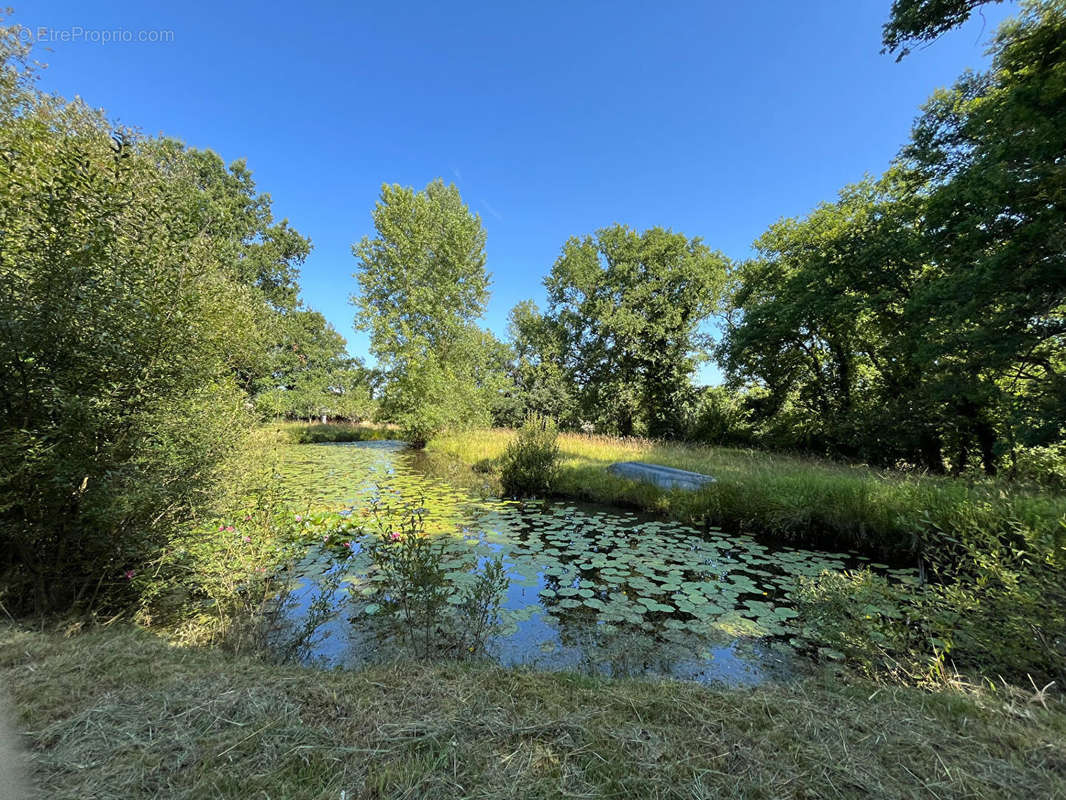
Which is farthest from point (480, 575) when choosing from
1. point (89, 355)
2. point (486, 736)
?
point (89, 355)

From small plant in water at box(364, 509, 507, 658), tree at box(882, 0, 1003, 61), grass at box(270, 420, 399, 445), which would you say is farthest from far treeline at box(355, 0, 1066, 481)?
small plant in water at box(364, 509, 507, 658)

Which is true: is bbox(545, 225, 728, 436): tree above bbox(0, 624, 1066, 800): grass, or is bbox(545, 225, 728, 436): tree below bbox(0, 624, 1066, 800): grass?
above

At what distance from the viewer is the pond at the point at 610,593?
9.32 ft

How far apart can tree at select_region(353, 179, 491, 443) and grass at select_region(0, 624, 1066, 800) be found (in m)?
14.1

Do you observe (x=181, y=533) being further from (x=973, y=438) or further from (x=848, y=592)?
(x=973, y=438)

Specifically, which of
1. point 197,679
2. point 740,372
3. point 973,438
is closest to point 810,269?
point 740,372

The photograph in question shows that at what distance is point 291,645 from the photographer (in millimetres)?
2613

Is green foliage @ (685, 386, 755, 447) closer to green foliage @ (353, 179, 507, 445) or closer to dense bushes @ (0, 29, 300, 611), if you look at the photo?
green foliage @ (353, 179, 507, 445)

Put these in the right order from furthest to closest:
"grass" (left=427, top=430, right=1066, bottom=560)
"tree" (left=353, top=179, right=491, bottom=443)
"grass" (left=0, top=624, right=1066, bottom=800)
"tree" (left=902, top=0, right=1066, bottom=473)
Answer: "tree" (left=353, top=179, right=491, bottom=443) → "tree" (left=902, top=0, right=1066, bottom=473) → "grass" (left=427, top=430, right=1066, bottom=560) → "grass" (left=0, top=624, right=1066, bottom=800)

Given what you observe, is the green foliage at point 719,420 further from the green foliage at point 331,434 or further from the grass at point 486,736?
the green foliage at point 331,434

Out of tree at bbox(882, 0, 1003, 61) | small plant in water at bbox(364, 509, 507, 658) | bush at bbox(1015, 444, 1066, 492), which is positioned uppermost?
tree at bbox(882, 0, 1003, 61)

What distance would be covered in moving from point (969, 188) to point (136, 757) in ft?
43.2

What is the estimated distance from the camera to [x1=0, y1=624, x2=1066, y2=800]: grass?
3.85 feet

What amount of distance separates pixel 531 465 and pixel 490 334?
1145cm
